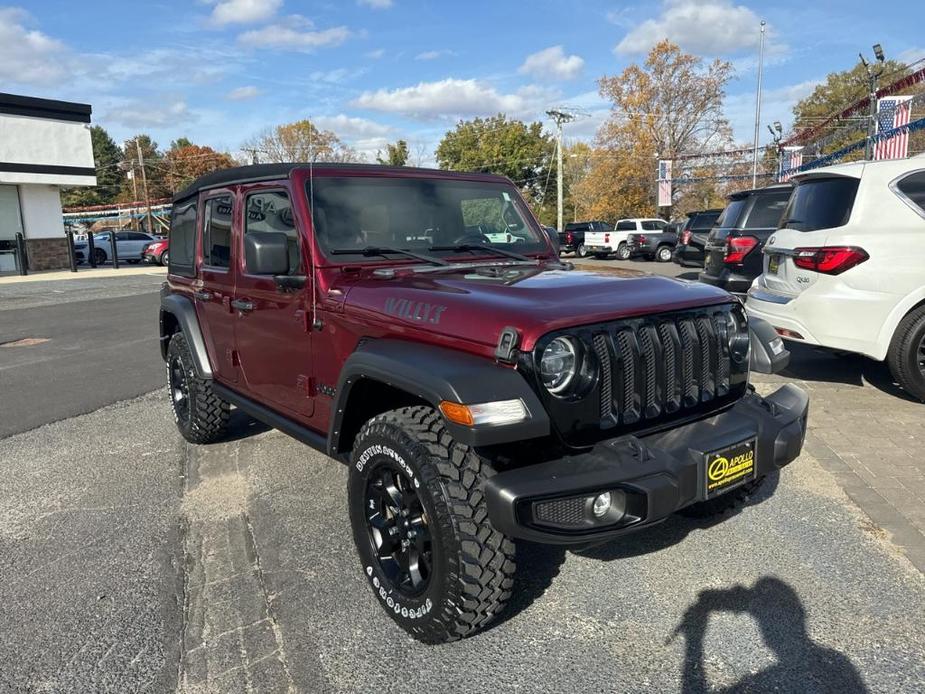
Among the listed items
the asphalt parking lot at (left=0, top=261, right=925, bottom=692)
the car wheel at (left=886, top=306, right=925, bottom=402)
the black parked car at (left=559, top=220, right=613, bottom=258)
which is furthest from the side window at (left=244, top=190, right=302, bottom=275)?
the black parked car at (left=559, top=220, right=613, bottom=258)

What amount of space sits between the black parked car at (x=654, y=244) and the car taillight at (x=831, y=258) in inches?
921

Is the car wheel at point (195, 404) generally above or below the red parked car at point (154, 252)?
below

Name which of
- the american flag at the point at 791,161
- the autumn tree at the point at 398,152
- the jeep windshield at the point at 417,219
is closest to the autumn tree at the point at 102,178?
the autumn tree at the point at 398,152

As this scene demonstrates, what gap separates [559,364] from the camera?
2.59m

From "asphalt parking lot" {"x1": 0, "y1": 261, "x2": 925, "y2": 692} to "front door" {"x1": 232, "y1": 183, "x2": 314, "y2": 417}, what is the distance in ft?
2.28

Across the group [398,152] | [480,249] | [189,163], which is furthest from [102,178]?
[480,249]

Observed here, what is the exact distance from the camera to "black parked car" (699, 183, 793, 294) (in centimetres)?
900

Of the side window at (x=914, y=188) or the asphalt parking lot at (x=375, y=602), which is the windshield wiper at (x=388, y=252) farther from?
the side window at (x=914, y=188)

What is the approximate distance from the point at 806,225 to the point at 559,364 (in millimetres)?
4243

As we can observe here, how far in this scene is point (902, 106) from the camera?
19.0m

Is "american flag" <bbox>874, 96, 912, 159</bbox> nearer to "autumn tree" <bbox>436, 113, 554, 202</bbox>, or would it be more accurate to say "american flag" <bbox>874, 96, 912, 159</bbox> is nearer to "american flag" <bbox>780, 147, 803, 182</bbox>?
"american flag" <bbox>780, 147, 803, 182</bbox>

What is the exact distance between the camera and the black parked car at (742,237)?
9003 mm

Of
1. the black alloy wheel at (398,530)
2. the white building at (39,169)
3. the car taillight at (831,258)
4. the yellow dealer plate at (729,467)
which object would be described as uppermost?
the white building at (39,169)

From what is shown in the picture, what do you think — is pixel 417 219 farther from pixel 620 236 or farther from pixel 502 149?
pixel 502 149
